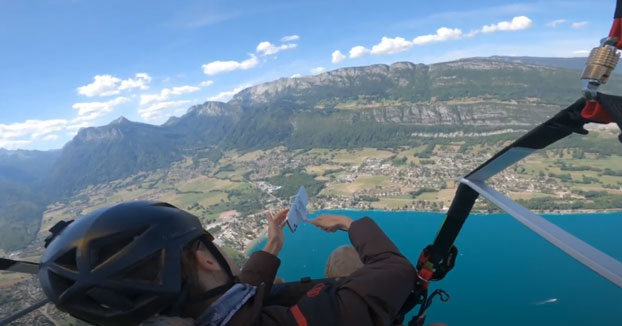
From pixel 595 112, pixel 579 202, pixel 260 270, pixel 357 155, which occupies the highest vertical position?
pixel 595 112

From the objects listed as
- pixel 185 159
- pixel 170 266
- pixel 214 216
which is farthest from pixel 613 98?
pixel 185 159

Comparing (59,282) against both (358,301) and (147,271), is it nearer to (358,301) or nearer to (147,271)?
(147,271)

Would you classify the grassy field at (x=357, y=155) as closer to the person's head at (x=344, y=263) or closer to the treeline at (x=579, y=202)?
the treeline at (x=579, y=202)

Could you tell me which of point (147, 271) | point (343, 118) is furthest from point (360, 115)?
point (147, 271)

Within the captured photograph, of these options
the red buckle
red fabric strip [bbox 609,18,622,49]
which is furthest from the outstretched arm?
red fabric strip [bbox 609,18,622,49]

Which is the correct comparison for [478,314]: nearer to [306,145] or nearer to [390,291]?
[390,291]

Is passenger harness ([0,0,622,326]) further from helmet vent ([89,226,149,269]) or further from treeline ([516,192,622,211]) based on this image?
treeline ([516,192,622,211])

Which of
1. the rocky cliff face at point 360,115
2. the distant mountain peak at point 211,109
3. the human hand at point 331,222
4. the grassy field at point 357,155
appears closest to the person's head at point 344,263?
the human hand at point 331,222
